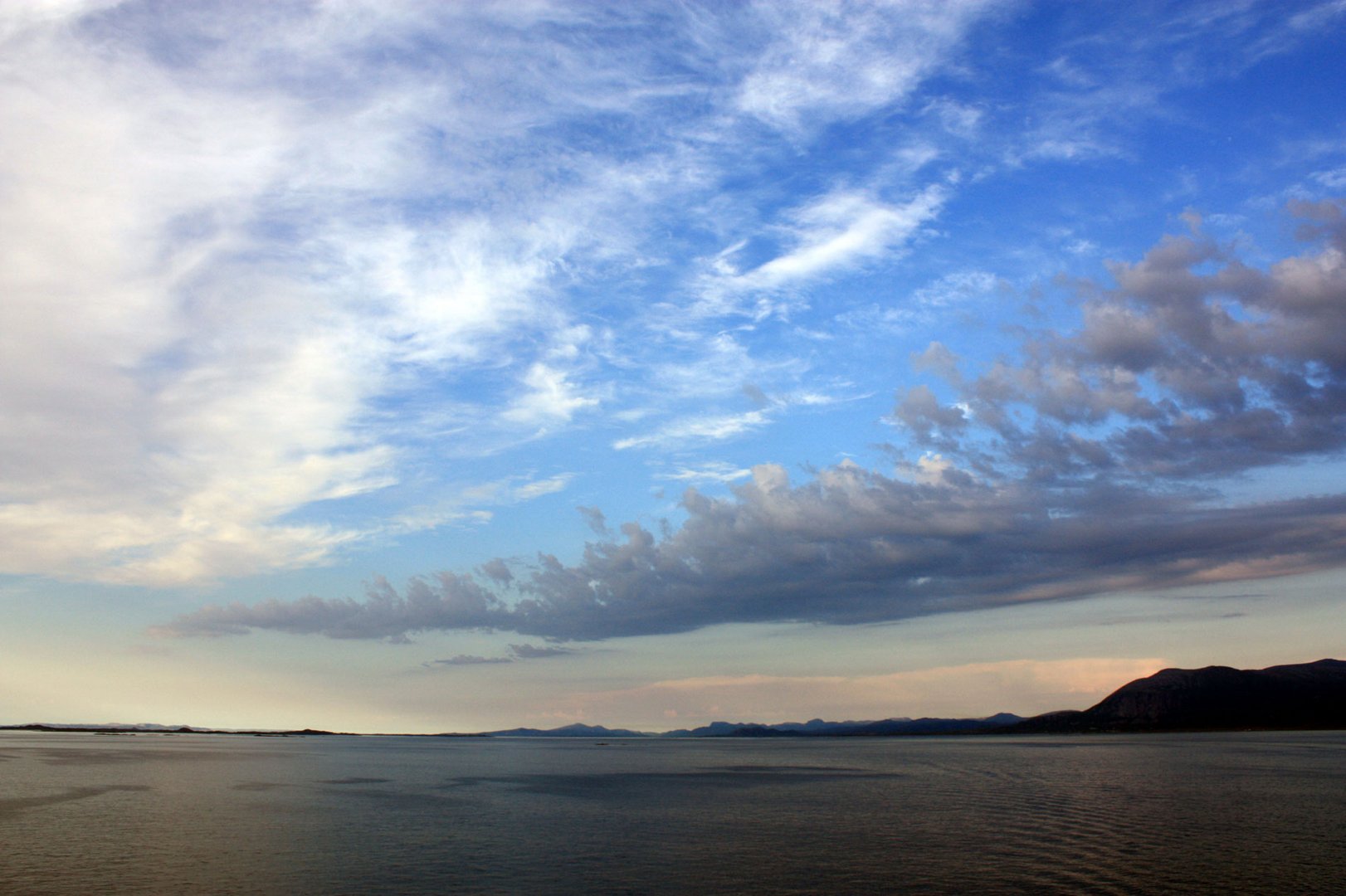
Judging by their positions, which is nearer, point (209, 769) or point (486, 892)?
point (486, 892)

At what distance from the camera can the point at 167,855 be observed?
49.3 metres

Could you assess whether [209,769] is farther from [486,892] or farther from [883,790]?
[486,892]

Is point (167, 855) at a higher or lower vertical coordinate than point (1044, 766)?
higher

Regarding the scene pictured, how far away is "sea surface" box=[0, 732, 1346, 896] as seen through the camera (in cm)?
4244

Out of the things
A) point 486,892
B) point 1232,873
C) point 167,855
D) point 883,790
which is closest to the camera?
point 486,892

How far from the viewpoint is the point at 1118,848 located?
5166 cm

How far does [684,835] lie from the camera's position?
2349 inches

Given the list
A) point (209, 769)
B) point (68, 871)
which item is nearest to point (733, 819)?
point (68, 871)

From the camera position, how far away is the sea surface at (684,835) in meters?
42.4

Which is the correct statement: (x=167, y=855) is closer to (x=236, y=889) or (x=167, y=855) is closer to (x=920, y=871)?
(x=236, y=889)

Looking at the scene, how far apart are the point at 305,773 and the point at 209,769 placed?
16269 mm

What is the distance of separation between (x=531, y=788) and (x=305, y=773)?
170 ft

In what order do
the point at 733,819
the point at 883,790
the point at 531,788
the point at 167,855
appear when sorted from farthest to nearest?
the point at 531,788
the point at 883,790
the point at 733,819
the point at 167,855

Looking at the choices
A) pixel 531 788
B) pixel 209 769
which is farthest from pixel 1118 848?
pixel 209 769
